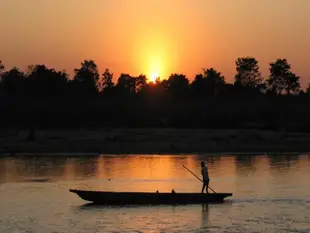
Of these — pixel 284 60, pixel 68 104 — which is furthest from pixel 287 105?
pixel 68 104

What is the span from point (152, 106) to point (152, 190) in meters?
67.0

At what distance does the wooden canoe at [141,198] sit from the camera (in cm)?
3191

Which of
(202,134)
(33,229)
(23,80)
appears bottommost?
(33,229)

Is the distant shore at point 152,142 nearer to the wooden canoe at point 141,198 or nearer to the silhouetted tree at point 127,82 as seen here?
the wooden canoe at point 141,198

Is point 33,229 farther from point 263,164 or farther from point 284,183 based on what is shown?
point 263,164

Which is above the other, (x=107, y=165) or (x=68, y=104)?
(x=68, y=104)

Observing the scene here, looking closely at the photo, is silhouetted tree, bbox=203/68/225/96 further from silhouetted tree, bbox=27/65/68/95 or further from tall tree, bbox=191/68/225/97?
silhouetted tree, bbox=27/65/68/95

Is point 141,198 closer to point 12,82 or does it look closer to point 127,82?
point 12,82

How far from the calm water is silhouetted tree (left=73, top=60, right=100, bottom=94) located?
66.9m

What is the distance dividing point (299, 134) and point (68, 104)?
3558 cm

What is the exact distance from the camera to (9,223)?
2781 cm

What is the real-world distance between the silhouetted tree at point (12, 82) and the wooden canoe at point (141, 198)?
248ft

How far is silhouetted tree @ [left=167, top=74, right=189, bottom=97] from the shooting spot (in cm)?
12925

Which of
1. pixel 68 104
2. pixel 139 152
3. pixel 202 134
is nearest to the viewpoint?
pixel 139 152
